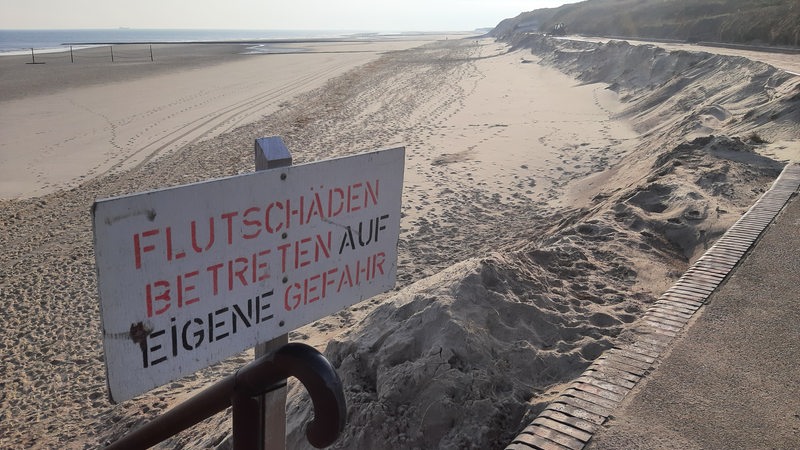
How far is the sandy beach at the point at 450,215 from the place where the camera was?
3527mm

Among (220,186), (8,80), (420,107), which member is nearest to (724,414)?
(220,186)

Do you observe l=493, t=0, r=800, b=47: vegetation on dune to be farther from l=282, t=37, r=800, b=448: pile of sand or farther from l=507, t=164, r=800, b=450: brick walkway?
l=507, t=164, r=800, b=450: brick walkway

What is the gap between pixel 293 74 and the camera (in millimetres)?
31359

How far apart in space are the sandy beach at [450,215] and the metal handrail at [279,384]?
5.40 feet

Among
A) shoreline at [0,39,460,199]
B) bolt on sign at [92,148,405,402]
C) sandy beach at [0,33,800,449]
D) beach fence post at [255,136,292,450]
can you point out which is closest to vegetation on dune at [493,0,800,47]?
sandy beach at [0,33,800,449]

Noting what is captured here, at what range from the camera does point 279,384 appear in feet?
5.30

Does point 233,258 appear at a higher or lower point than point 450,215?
higher

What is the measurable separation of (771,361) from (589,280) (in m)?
1.64

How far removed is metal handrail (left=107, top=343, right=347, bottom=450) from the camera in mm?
1526

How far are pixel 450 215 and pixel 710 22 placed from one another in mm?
29363

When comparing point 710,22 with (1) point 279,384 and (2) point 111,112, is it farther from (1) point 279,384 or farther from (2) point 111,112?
(1) point 279,384

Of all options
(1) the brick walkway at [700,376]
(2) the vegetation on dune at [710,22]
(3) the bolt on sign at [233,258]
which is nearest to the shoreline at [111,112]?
(1) the brick walkway at [700,376]

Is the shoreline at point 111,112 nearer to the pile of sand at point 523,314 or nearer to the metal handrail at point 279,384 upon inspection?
the pile of sand at point 523,314

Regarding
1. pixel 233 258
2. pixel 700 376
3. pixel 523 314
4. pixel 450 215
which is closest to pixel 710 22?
pixel 450 215
